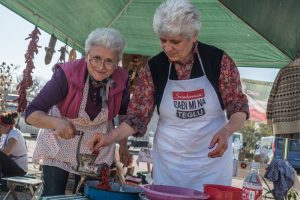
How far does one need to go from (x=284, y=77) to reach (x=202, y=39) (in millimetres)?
1293

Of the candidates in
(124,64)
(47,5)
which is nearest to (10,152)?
(124,64)

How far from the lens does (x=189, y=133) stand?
83.1 inches

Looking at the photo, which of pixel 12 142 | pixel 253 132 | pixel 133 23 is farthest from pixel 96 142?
pixel 253 132

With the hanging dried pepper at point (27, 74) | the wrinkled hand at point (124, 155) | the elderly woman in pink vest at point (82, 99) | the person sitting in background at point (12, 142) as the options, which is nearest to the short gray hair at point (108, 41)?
the elderly woman in pink vest at point (82, 99)

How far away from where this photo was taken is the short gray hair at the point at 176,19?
73.2 inches

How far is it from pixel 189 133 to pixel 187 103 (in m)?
0.15

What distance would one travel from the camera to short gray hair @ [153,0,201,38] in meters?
1.86

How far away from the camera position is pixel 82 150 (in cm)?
224

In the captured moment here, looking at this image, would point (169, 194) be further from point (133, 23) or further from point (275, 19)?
point (133, 23)

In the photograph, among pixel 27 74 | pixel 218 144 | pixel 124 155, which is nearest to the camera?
pixel 218 144

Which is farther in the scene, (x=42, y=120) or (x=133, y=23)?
(x=133, y=23)

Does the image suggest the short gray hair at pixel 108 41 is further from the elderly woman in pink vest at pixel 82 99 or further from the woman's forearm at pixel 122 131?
the woman's forearm at pixel 122 131

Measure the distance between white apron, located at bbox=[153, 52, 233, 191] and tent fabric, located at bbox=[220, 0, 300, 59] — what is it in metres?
1.41

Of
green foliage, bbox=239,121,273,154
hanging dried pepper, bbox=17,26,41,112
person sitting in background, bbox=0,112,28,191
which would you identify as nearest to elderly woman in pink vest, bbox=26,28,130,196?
hanging dried pepper, bbox=17,26,41,112
